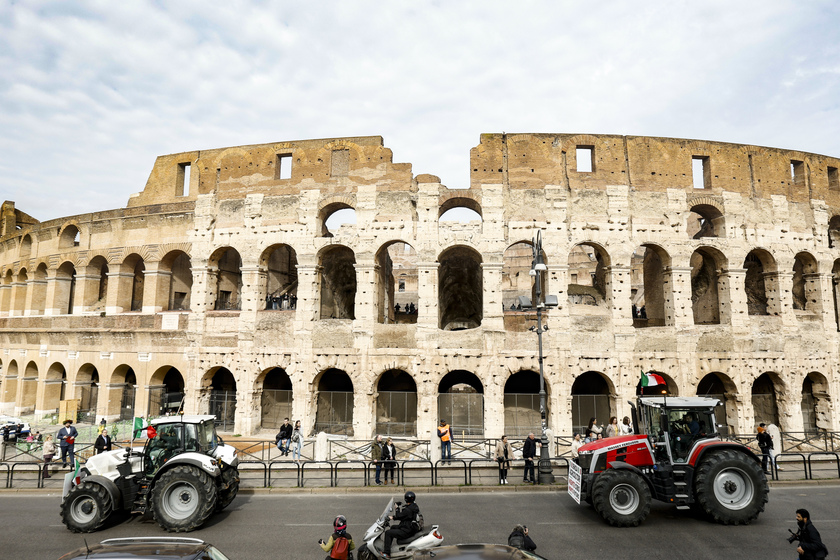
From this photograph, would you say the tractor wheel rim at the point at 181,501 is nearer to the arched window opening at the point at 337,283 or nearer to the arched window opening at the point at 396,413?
the arched window opening at the point at 396,413

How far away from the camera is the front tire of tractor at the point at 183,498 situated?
914 centimetres

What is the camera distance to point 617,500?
31.0 feet

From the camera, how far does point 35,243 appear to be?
91.6 feet

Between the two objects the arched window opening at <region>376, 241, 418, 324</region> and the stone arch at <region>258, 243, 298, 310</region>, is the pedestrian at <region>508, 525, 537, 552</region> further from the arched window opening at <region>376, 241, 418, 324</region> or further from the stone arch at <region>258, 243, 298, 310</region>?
the stone arch at <region>258, 243, 298, 310</region>

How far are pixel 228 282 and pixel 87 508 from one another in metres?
16.8

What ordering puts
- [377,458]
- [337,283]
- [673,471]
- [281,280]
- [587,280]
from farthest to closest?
[587,280] < [281,280] < [337,283] < [377,458] < [673,471]

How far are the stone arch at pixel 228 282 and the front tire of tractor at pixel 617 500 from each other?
19.7 metres

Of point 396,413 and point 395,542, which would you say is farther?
point 396,413

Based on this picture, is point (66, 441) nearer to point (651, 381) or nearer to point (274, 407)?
point (274, 407)

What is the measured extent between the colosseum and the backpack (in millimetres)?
13312

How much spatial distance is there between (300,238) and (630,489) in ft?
54.8

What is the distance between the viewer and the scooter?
6.51 meters

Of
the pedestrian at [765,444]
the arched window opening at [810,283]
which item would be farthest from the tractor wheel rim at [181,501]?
the arched window opening at [810,283]

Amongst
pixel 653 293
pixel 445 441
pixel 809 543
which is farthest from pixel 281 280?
pixel 809 543
